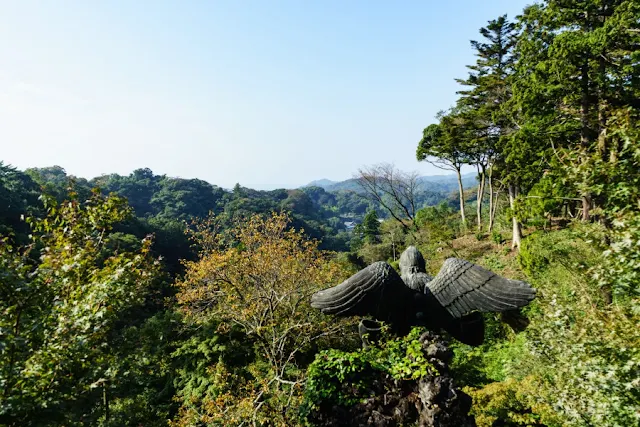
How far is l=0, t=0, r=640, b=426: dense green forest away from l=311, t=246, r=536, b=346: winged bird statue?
495 mm

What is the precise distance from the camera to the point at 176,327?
1130 centimetres

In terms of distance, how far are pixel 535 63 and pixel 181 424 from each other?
48.0ft

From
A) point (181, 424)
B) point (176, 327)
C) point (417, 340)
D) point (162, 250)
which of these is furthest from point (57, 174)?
point (417, 340)

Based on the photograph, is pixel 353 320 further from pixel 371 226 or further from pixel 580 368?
pixel 371 226

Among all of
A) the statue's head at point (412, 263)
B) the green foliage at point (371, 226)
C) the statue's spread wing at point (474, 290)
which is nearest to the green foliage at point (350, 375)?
the statue's spread wing at point (474, 290)

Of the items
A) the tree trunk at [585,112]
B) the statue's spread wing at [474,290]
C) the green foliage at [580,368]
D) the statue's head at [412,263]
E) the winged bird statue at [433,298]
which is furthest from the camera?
the tree trunk at [585,112]

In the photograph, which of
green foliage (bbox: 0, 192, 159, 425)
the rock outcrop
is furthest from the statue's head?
green foliage (bbox: 0, 192, 159, 425)

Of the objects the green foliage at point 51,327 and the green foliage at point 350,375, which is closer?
the green foliage at point 51,327

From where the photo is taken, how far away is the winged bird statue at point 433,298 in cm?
457

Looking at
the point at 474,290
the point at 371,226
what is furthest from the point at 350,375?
the point at 371,226

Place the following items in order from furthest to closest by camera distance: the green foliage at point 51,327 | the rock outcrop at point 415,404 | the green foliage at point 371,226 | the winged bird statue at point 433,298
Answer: the green foliage at point 371,226 → the winged bird statue at point 433,298 → the rock outcrop at point 415,404 → the green foliage at point 51,327

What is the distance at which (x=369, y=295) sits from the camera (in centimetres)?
462

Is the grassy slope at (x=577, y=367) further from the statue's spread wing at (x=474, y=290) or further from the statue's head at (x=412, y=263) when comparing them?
the statue's head at (x=412, y=263)

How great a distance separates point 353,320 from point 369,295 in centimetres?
587
